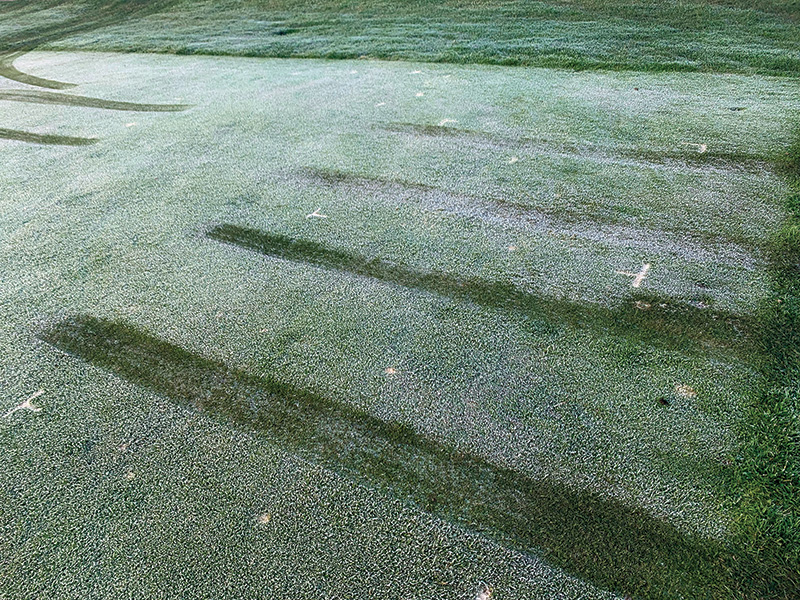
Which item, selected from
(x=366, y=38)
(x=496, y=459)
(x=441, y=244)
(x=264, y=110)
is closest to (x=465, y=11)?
(x=366, y=38)

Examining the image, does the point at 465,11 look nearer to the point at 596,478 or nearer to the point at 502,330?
the point at 502,330

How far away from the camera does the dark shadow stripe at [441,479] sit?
1.22 m

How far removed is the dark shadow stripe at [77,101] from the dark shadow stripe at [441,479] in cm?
299

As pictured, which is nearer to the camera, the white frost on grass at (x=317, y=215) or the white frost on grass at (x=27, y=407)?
the white frost on grass at (x=27, y=407)

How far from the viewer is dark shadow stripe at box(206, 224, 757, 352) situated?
1.84 m

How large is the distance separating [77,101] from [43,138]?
3.22 ft

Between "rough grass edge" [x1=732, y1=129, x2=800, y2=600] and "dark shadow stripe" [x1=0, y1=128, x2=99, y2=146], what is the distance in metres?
3.92

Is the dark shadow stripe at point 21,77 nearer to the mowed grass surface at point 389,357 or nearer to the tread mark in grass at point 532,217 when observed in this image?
the mowed grass surface at point 389,357

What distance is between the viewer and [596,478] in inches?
55.3

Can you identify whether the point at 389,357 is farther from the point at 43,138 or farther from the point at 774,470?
the point at 43,138

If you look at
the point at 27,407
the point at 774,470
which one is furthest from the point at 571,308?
the point at 27,407

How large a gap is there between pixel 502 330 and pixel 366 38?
496cm

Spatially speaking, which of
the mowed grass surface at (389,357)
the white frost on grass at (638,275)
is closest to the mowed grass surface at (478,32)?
the mowed grass surface at (389,357)

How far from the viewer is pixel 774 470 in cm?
138
